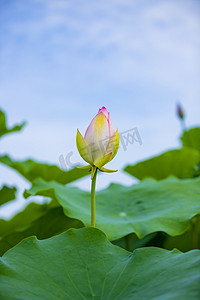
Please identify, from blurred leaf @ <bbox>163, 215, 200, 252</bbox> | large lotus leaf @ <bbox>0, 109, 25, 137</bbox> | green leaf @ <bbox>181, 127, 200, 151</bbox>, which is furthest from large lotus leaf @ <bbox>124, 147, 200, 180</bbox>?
large lotus leaf @ <bbox>0, 109, 25, 137</bbox>

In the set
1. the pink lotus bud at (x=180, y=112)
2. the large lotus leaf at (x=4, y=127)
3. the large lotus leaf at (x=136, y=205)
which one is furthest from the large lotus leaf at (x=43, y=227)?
the pink lotus bud at (x=180, y=112)

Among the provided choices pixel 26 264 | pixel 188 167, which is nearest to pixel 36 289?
pixel 26 264

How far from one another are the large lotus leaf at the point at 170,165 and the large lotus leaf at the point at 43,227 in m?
0.68

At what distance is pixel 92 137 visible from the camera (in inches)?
28.3

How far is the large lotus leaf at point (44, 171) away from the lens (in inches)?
60.2

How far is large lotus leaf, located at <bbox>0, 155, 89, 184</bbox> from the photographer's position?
1529mm

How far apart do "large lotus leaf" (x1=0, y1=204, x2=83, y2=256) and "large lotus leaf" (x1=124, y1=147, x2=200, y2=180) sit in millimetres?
680

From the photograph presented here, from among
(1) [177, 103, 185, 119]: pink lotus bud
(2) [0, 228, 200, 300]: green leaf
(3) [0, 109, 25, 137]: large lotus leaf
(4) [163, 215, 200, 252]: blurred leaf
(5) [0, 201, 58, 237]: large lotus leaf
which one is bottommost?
(4) [163, 215, 200, 252]: blurred leaf

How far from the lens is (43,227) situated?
106 cm

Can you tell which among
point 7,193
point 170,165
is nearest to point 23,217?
point 7,193

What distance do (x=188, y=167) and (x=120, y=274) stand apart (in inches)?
49.0

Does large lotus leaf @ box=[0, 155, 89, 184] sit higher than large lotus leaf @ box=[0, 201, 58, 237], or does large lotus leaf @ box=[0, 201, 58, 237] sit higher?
large lotus leaf @ box=[0, 155, 89, 184]

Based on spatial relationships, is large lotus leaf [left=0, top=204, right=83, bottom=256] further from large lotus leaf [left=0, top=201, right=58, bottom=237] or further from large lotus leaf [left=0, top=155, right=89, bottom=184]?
large lotus leaf [left=0, top=155, right=89, bottom=184]

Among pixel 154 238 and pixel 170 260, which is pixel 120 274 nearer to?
pixel 170 260
